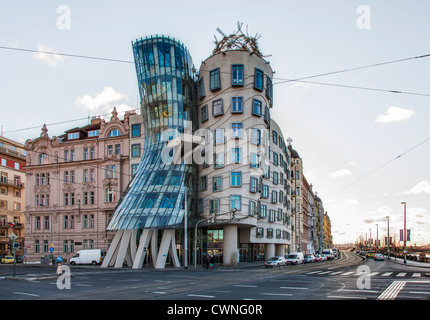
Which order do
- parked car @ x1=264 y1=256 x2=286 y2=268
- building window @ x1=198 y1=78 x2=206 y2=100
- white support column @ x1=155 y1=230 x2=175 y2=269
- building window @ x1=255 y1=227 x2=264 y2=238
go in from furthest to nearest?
building window @ x1=255 y1=227 x2=264 y2=238
building window @ x1=198 y1=78 x2=206 y2=100
parked car @ x1=264 y1=256 x2=286 y2=268
white support column @ x1=155 y1=230 x2=175 y2=269

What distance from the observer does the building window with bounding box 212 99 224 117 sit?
169 feet

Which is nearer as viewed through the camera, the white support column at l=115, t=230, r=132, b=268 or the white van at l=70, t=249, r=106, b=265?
the white support column at l=115, t=230, r=132, b=268

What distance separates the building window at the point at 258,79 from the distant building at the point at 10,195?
50623mm

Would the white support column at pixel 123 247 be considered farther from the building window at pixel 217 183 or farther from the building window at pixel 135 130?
the building window at pixel 135 130

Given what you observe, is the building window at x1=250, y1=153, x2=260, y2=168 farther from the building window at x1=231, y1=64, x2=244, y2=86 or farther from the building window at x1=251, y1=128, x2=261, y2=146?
the building window at x1=231, y1=64, x2=244, y2=86

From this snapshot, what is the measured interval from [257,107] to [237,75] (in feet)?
15.3

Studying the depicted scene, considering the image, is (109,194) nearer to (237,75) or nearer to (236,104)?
(236,104)

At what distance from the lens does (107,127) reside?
65.4m

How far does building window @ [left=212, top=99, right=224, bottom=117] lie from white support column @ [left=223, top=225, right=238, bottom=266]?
548 inches

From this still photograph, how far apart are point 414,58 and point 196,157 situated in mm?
35469

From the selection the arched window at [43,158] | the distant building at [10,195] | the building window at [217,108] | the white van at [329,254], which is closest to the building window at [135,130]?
the building window at [217,108]

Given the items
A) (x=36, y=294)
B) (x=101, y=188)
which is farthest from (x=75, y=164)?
(x=36, y=294)

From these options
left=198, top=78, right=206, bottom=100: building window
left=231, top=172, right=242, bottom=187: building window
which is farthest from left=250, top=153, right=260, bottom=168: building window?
left=198, top=78, right=206, bottom=100: building window

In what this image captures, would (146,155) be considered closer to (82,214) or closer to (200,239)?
(200,239)
